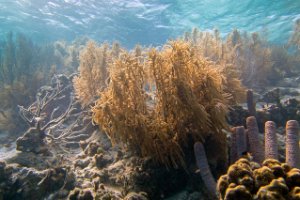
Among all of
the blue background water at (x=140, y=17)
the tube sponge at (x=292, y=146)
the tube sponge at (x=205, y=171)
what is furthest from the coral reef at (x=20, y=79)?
the tube sponge at (x=292, y=146)

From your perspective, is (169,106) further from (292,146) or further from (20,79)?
(20,79)

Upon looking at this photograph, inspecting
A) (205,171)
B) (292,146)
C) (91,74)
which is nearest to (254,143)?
(292,146)

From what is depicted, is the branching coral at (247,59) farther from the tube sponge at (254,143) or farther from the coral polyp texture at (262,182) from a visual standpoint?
the coral polyp texture at (262,182)

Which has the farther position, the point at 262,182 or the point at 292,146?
the point at 292,146

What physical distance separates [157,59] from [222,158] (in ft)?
6.93

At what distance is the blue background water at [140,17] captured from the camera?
2350 centimetres

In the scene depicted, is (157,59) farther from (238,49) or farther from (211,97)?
(238,49)

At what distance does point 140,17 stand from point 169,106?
24515mm

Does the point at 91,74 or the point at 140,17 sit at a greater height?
the point at 140,17

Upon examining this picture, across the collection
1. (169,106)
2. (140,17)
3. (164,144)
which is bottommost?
(164,144)

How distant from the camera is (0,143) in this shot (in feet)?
32.1

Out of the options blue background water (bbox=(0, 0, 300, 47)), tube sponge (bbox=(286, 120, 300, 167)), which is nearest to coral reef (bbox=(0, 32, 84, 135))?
blue background water (bbox=(0, 0, 300, 47))

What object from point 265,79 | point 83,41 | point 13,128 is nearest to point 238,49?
point 265,79

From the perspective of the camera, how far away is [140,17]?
90.9 ft
